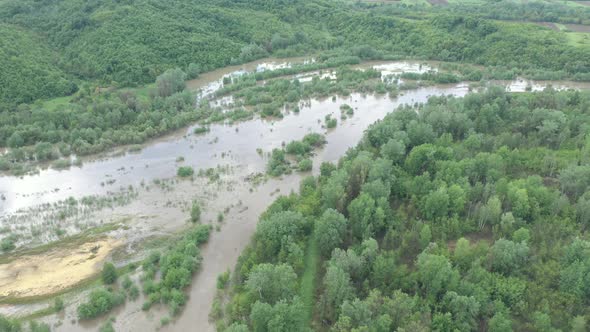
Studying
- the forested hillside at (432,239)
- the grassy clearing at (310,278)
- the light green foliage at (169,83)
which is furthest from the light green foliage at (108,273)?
the light green foliage at (169,83)

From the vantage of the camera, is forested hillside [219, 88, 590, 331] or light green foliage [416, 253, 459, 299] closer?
forested hillside [219, 88, 590, 331]

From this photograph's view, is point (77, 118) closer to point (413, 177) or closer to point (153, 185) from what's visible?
point (153, 185)

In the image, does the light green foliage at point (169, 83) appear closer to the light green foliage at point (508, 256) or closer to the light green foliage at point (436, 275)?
the light green foliage at point (436, 275)

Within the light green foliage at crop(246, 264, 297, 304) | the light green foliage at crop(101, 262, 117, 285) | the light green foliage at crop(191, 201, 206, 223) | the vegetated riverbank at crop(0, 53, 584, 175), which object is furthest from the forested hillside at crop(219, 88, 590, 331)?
the vegetated riverbank at crop(0, 53, 584, 175)

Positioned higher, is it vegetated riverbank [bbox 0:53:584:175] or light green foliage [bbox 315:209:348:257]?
vegetated riverbank [bbox 0:53:584:175]

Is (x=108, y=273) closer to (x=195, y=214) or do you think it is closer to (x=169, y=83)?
(x=195, y=214)

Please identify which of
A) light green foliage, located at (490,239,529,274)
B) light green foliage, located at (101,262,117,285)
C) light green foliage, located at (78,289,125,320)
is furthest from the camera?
light green foliage, located at (101,262,117,285)

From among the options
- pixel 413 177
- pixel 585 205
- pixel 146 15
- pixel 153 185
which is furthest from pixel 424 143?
pixel 146 15

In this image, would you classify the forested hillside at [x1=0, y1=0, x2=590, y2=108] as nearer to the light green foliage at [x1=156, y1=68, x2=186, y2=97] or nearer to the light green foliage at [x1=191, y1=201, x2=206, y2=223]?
the light green foliage at [x1=156, y1=68, x2=186, y2=97]
